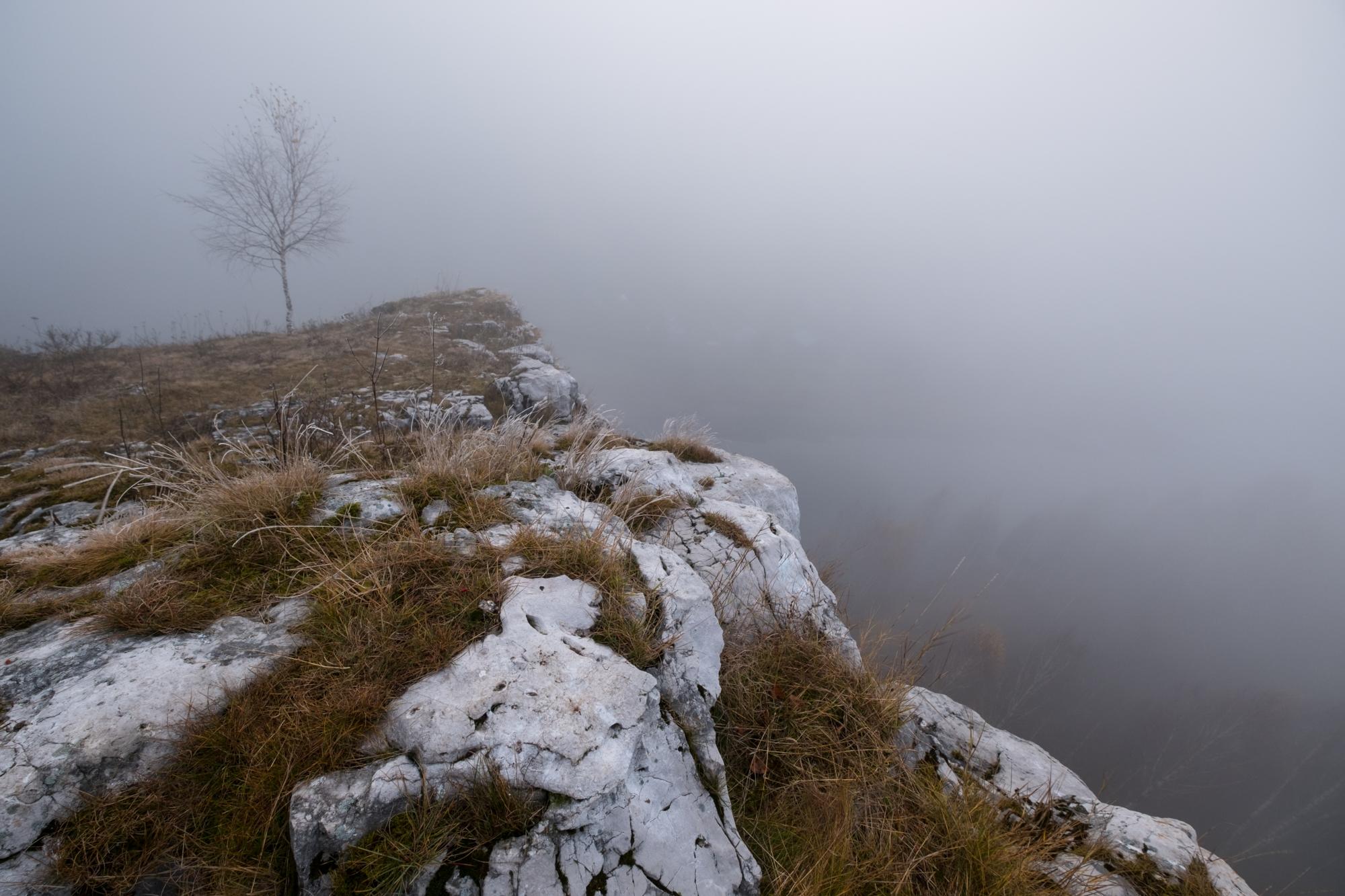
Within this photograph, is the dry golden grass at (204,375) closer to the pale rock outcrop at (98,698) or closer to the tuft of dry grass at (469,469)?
the tuft of dry grass at (469,469)

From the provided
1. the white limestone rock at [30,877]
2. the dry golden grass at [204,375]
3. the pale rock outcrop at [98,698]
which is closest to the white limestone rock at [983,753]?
the pale rock outcrop at [98,698]

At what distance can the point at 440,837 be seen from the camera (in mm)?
1747

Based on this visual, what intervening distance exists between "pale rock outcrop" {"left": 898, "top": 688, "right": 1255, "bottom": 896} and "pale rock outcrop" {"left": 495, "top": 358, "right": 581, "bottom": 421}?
983 centimetres

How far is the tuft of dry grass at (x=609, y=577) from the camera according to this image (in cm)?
260

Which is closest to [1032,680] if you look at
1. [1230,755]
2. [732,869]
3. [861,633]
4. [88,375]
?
[1230,755]

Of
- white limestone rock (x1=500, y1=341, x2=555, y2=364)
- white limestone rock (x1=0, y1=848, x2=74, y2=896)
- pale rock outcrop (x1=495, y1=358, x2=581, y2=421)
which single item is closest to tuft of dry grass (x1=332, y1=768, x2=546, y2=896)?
white limestone rock (x1=0, y1=848, x2=74, y2=896)

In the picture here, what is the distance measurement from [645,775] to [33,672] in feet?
9.44

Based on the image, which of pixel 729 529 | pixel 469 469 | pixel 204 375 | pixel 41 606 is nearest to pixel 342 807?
pixel 41 606

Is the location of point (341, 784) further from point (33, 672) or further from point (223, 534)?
point (223, 534)

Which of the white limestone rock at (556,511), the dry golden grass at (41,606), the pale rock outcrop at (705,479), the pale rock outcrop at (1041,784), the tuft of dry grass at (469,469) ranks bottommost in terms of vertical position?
the pale rock outcrop at (1041,784)

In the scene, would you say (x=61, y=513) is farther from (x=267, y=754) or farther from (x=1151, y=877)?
(x=1151, y=877)

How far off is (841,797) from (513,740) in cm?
189

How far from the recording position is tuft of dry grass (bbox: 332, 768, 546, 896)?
1678 mm

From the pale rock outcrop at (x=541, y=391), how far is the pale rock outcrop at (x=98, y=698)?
30.8 feet
